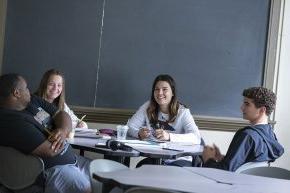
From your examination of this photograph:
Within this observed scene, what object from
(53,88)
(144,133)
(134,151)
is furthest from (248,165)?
(53,88)

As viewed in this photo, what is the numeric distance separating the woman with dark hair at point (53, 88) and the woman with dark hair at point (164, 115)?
495 mm

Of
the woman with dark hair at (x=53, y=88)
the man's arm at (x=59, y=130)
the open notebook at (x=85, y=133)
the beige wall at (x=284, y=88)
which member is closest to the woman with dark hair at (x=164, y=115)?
the open notebook at (x=85, y=133)

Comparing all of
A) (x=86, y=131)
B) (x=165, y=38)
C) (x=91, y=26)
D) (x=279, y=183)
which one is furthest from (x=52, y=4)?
(x=279, y=183)

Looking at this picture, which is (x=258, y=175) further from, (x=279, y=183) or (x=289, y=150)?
(x=289, y=150)

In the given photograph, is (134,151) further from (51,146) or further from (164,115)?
(164,115)

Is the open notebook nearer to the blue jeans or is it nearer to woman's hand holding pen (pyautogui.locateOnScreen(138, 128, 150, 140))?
woman's hand holding pen (pyautogui.locateOnScreen(138, 128, 150, 140))

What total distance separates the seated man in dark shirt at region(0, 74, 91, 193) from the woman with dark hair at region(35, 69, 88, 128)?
126 centimetres

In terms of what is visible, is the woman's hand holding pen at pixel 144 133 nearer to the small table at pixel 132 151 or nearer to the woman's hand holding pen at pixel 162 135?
the woman's hand holding pen at pixel 162 135

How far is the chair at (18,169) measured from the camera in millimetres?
2598

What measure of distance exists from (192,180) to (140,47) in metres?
2.68

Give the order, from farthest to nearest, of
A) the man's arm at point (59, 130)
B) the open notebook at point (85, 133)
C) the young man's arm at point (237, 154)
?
the open notebook at point (85, 133)
the young man's arm at point (237, 154)
the man's arm at point (59, 130)

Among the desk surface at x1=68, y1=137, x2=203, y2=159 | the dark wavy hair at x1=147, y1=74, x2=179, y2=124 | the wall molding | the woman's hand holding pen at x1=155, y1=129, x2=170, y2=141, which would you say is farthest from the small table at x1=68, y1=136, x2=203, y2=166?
the wall molding

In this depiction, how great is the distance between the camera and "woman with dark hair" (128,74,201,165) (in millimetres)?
4070

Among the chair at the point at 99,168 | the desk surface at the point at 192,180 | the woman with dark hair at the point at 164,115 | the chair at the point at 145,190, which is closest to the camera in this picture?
the chair at the point at 145,190
